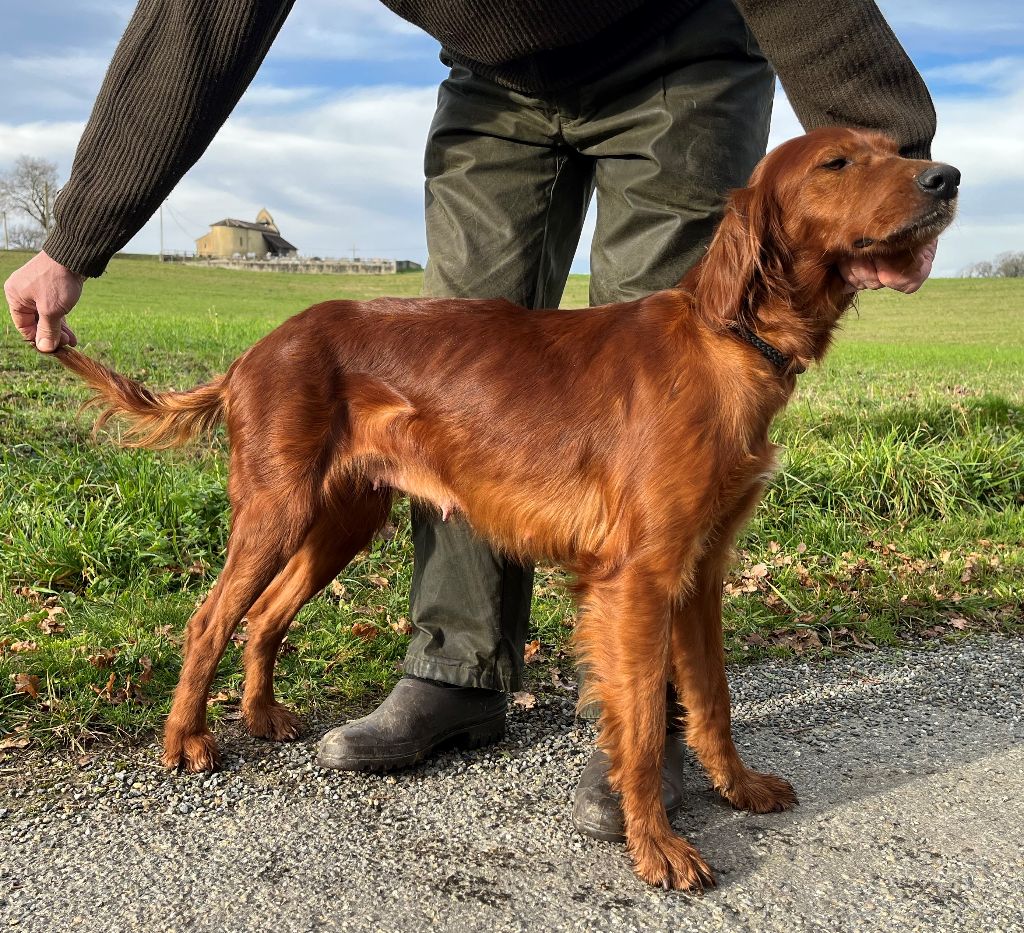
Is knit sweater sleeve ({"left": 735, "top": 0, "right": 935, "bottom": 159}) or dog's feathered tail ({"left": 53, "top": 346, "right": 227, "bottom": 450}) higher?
knit sweater sleeve ({"left": 735, "top": 0, "right": 935, "bottom": 159})

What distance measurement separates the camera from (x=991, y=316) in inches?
1208

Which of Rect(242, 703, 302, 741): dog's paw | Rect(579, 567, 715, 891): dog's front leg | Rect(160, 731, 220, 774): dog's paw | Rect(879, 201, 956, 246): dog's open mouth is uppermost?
Rect(879, 201, 956, 246): dog's open mouth

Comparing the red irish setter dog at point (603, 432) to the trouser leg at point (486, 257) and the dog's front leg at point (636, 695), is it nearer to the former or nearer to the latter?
the dog's front leg at point (636, 695)

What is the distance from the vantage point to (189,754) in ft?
8.68

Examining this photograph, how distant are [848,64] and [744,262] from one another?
2.25 feet

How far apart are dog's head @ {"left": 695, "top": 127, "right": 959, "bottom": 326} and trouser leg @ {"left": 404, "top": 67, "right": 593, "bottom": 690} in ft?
2.40

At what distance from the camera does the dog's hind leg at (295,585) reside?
2.92 meters

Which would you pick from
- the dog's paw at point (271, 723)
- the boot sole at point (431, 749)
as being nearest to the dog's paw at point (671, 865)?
the boot sole at point (431, 749)

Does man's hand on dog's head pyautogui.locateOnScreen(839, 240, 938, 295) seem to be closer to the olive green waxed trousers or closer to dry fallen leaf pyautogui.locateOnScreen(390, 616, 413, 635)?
the olive green waxed trousers

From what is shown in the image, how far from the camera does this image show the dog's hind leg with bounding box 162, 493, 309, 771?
2.71 meters

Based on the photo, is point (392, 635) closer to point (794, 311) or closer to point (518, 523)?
point (518, 523)

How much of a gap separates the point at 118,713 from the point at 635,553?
5.25 feet

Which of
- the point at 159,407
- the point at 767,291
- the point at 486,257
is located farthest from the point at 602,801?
the point at 159,407

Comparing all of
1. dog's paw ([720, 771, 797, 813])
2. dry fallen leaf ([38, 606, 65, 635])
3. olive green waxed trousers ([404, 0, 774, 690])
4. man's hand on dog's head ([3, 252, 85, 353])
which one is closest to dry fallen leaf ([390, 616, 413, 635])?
olive green waxed trousers ([404, 0, 774, 690])
